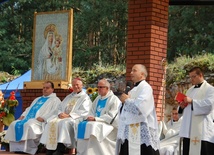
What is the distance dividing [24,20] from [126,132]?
22.1 m

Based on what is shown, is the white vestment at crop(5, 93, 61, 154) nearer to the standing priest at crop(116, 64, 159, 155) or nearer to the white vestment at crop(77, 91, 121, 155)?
the white vestment at crop(77, 91, 121, 155)

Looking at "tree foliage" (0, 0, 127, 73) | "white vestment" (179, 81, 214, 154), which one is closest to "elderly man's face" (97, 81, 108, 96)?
"white vestment" (179, 81, 214, 154)

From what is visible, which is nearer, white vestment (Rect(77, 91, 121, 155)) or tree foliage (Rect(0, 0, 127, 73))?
white vestment (Rect(77, 91, 121, 155))

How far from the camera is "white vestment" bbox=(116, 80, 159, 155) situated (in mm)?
7734

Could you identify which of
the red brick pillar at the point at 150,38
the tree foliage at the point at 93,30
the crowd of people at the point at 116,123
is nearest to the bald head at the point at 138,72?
the crowd of people at the point at 116,123

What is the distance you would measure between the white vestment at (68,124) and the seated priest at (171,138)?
1548 mm

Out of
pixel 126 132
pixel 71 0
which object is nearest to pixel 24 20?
pixel 71 0

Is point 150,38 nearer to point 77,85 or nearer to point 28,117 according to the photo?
point 77,85

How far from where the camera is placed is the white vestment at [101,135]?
9.67 m

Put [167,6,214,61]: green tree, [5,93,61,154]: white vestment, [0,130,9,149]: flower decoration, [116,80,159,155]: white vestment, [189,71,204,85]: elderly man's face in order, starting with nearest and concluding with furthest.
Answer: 1. [116,80,159,155]: white vestment
2. [189,71,204,85]: elderly man's face
3. [5,93,61,154]: white vestment
4. [0,130,9,149]: flower decoration
5. [167,6,214,61]: green tree

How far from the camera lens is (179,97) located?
7.86m

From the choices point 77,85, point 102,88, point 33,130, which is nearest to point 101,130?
point 102,88

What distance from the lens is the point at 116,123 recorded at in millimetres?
9891

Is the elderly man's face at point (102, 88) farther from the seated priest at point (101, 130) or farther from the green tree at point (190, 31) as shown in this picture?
the green tree at point (190, 31)
